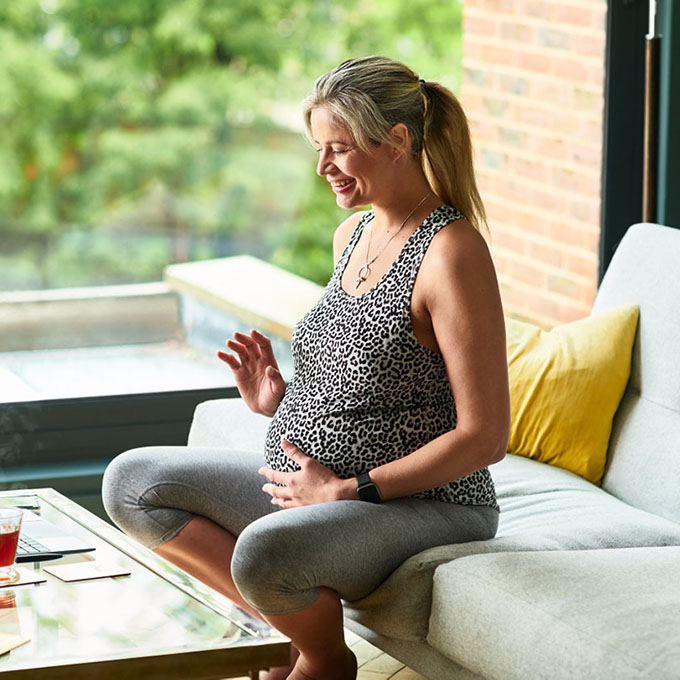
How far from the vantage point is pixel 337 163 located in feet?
A: 7.54

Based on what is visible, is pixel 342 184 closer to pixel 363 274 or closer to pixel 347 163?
pixel 347 163

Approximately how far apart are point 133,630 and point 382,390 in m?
0.67

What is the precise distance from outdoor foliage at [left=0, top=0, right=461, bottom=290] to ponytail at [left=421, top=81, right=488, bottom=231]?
150 cm

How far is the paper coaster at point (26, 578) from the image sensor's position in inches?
77.7

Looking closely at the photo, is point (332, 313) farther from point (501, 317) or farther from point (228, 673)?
point (228, 673)

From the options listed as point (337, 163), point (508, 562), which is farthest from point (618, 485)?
point (337, 163)

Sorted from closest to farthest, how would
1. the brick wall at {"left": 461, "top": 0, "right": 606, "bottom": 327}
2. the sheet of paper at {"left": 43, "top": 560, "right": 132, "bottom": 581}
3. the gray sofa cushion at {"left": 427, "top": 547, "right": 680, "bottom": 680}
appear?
1. the gray sofa cushion at {"left": 427, "top": 547, "right": 680, "bottom": 680}
2. the sheet of paper at {"left": 43, "top": 560, "right": 132, "bottom": 581}
3. the brick wall at {"left": 461, "top": 0, "right": 606, "bottom": 327}

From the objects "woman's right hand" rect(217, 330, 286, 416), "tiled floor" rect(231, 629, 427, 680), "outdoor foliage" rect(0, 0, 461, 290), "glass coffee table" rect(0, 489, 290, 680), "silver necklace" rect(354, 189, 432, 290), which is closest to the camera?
"glass coffee table" rect(0, 489, 290, 680)

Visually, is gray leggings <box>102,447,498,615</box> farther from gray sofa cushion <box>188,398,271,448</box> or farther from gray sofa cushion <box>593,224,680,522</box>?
gray sofa cushion <box>593,224,680,522</box>

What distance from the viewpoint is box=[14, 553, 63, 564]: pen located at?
207cm

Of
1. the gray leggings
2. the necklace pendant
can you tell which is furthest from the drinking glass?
the necklace pendant

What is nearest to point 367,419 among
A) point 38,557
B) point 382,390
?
point 382,390

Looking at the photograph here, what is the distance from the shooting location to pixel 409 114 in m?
2.30

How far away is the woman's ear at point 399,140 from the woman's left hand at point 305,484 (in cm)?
56
